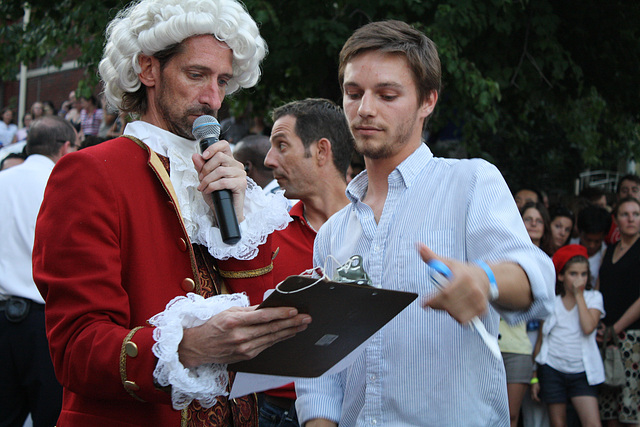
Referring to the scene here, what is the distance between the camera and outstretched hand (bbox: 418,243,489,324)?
1.72 metres

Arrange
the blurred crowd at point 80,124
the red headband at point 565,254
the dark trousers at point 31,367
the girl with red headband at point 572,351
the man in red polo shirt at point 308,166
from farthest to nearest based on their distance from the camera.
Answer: the blurred crowd at point 80,124, the red headband at point 565,254, the girl with red headband at point 572,351, the dark trousers at point 31,367, the man in red polo shirt at point 308,166

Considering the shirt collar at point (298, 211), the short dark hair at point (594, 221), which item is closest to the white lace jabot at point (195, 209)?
the shirt collar at point (298, 211)

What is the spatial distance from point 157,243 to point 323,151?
2133 millimetres

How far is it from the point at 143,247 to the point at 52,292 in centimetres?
30

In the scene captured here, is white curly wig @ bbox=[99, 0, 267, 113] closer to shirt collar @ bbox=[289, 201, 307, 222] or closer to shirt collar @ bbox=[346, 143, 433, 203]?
shirt collar @ bbox=[346, 143, 433, 203]

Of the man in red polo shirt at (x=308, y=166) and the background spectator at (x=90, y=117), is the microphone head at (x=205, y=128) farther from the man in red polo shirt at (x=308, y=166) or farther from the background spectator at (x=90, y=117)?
the background spectator at (x=90, y=117)

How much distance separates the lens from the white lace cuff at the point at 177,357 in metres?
1.96

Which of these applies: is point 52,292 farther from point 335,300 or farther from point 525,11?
point 525,11

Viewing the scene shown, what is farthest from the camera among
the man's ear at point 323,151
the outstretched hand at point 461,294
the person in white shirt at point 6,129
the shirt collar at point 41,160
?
the person in white shirt at point 6,129

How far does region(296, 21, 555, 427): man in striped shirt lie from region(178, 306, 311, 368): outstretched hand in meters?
0.41

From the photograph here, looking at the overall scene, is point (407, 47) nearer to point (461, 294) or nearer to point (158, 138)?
point (158, 138)

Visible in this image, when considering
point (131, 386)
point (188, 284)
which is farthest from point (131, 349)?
point (188, 284)

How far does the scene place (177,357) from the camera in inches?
77.4

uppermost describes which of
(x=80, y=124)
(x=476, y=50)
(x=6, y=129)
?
(x=476, y=50)
